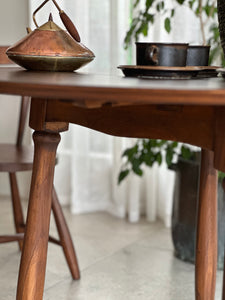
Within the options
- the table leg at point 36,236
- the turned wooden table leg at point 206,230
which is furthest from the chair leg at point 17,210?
the table leg at point 36,236

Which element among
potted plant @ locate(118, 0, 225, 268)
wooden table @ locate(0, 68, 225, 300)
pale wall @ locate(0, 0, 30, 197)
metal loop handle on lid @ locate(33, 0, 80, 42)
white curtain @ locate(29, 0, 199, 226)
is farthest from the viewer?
pale wall @ locate(0, 0, 30, 197)

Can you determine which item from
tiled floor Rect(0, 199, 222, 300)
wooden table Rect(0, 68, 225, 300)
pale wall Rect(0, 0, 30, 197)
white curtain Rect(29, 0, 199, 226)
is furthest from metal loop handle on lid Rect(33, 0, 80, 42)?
pale wall Rect(0, 0, 30, 197)

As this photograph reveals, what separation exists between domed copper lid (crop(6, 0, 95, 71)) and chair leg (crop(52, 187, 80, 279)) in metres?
0.90

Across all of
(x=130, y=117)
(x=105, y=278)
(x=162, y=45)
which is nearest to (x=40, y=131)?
(x=130, y=117)

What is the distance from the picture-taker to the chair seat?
210 centimetres

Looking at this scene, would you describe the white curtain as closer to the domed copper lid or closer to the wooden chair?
the wooden chair

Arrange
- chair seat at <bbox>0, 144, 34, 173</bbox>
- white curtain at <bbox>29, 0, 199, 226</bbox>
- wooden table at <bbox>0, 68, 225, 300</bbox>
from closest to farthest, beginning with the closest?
1. wooden table at <bbox>0, 68, 225, 300</bbox>
2. chair seat at <bbox>0, 144, 34, 173</bbox>
3. white curtain at <bbox>29, 0, 199, 226</bbox>

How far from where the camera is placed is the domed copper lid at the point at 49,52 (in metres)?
1.27

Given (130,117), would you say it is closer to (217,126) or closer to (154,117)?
(154,117)

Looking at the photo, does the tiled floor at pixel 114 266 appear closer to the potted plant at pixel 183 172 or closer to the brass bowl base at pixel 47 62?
the potted plant at pixel 183 172

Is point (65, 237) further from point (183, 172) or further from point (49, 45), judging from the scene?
point (49, 45)

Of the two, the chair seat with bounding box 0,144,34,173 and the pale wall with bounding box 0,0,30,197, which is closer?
the chair seat with bounding box 0,144,34,173

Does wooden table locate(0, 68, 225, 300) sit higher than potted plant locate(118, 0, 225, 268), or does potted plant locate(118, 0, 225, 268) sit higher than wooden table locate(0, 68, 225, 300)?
wooden table locate(0, 68, 225, 300)

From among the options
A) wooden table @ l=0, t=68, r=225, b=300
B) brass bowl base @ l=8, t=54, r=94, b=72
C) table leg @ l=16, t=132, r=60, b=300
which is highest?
brass bowl base @ l=8, t=54, r=94, b=72
